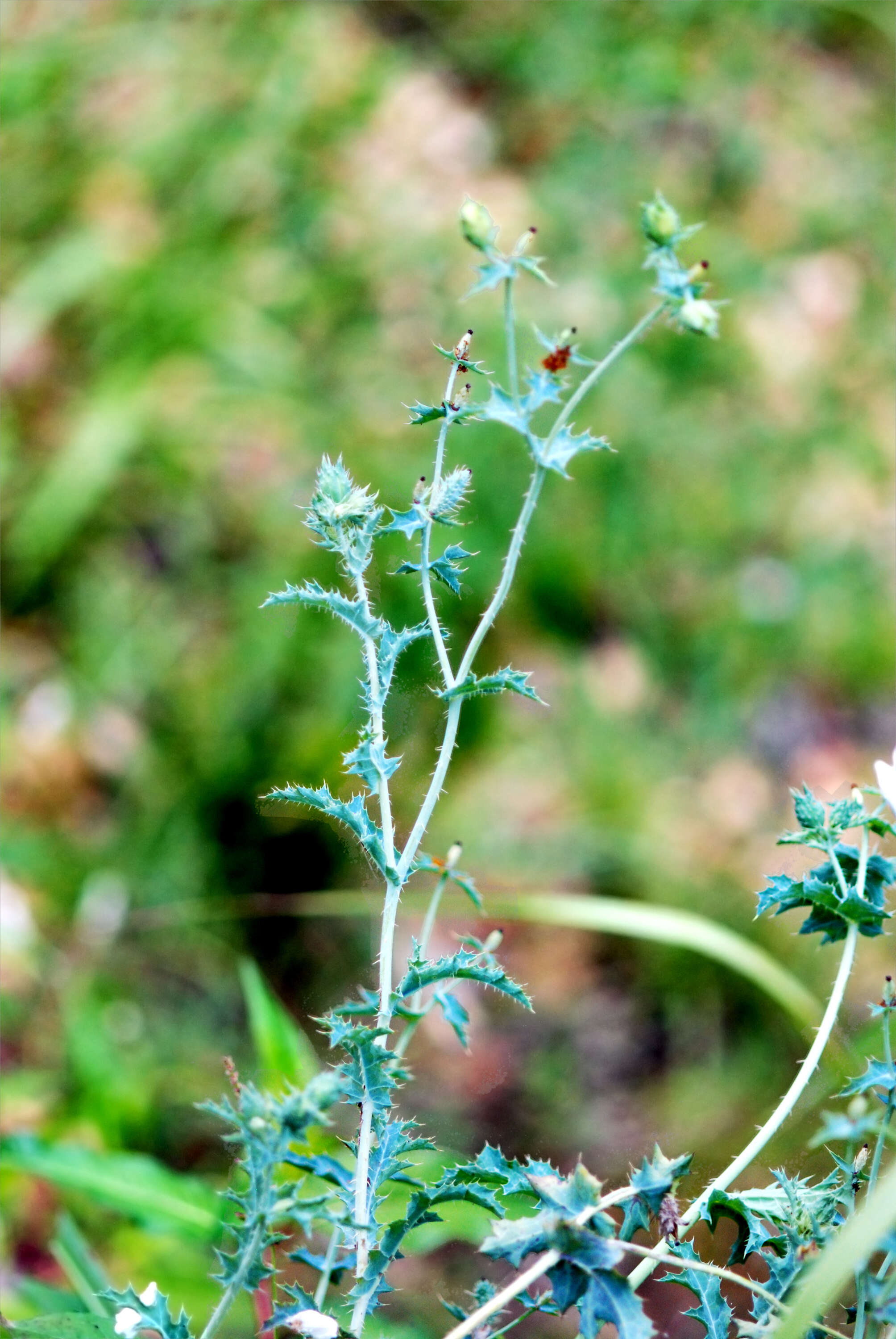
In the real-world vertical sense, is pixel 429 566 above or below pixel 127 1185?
above

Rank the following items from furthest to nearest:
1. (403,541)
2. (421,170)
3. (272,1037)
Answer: (421,170)
(403,541)
(272,1037)

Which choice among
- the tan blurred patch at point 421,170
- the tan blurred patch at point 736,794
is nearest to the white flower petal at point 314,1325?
the tan blurred patch at point 736,794

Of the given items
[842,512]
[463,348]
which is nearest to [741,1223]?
[463,348]

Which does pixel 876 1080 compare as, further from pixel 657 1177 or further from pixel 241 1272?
pixel 241 1272

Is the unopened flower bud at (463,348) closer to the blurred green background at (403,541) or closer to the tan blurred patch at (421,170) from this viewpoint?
the blurred green background at (403,541)

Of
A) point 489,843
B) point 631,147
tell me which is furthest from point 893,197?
point 489,843

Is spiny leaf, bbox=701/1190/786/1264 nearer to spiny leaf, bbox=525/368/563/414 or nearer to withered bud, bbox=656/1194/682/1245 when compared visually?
withered bud, bbox=656/1194/682/1245

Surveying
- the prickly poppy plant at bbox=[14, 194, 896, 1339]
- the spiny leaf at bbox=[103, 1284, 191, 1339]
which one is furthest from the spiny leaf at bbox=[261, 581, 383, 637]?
the spiny leaf at bbox=[103, 1284, 191, 1339]
